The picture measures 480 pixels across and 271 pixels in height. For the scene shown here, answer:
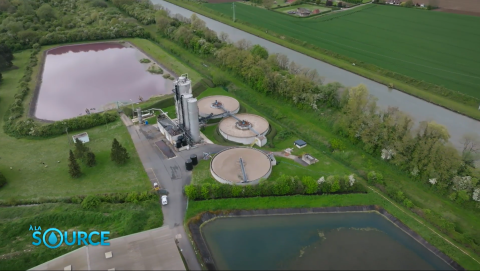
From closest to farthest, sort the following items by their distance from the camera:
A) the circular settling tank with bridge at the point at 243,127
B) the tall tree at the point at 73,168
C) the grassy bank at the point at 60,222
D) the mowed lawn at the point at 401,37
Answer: the grassy bank at the point at 60,222 → the tall tree at the point at 73,168 → the circular settling tank with bridge at the point at 243,127 → the mowed lawn at the point at 401,37

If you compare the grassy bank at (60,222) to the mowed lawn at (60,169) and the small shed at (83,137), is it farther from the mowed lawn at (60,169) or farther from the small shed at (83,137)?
the small shed at (83,137)

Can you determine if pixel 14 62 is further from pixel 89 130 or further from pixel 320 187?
pixel 320 187

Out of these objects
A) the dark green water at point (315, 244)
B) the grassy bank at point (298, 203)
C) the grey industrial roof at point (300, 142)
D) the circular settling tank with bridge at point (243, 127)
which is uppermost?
the circular settling tank with bridge at point (243, 127)

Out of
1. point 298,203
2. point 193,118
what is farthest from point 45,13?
point 298,203

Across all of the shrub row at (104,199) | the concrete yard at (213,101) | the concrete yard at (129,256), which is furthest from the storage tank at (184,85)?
the concrete yard at (129,256)

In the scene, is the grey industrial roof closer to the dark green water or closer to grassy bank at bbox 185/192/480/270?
grassy bank at bbox 185/192/480/270

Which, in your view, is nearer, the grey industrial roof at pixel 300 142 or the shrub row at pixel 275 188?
the shrub row at pixel 275 188
